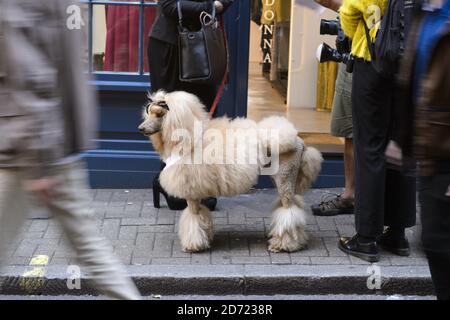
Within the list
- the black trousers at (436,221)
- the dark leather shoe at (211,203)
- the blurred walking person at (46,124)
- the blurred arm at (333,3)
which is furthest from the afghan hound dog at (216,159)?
the black trousers at (436,221)

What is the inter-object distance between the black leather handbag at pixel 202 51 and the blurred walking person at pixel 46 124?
2.11 m

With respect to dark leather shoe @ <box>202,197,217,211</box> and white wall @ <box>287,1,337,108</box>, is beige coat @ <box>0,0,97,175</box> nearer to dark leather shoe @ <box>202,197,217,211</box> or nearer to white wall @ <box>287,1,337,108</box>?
dark leather shoe @ <box>202,197,217,211</box>

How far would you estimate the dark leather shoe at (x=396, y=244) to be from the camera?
5.35 metres

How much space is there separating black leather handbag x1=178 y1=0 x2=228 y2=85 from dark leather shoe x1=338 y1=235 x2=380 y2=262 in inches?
55.7

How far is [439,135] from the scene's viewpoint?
310 cm

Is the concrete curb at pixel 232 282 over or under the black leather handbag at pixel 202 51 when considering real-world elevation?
under

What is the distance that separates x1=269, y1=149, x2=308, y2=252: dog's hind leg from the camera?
209 inches

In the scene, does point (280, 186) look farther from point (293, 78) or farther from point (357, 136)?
point (293, 78)

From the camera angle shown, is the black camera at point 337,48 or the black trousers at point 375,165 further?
the black camera at point 337,48

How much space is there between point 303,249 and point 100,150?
2114 millimetres

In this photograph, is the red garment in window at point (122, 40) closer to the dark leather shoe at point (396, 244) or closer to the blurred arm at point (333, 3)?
the blurred arm at point (333, 3)
